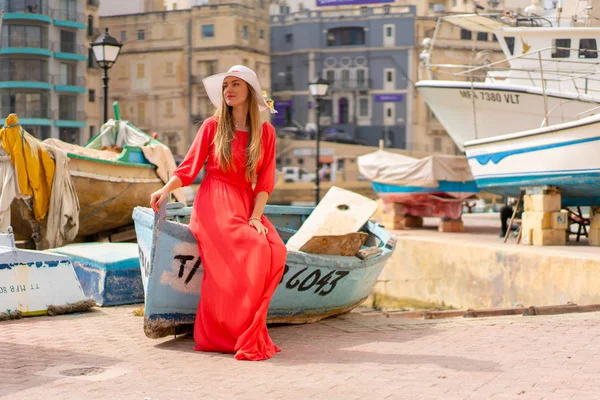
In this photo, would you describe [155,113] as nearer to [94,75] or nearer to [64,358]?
[94,75]

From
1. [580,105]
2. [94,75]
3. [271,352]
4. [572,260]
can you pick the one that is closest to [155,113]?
[94,75]

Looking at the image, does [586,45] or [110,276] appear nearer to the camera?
[110,276]

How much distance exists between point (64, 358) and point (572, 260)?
7733mm

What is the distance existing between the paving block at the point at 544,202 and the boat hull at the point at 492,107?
7.24 feet

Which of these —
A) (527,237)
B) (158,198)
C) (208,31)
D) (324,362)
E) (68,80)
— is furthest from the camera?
(208,31)

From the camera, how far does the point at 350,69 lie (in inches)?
3063

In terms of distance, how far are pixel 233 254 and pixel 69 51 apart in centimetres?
5546

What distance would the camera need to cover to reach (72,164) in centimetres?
1255

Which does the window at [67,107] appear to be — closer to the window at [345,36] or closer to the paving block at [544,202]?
the window at [345,36]

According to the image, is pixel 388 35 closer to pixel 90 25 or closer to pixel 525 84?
pixel 90 25

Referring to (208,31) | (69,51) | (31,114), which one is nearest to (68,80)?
(69,51)

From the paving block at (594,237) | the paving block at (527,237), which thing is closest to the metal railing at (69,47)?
the paving block at (527,237)

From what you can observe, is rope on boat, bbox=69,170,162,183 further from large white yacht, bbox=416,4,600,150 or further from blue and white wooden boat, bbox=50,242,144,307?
large white yacht, bbox=416,4,600,150

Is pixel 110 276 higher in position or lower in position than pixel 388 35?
lower
